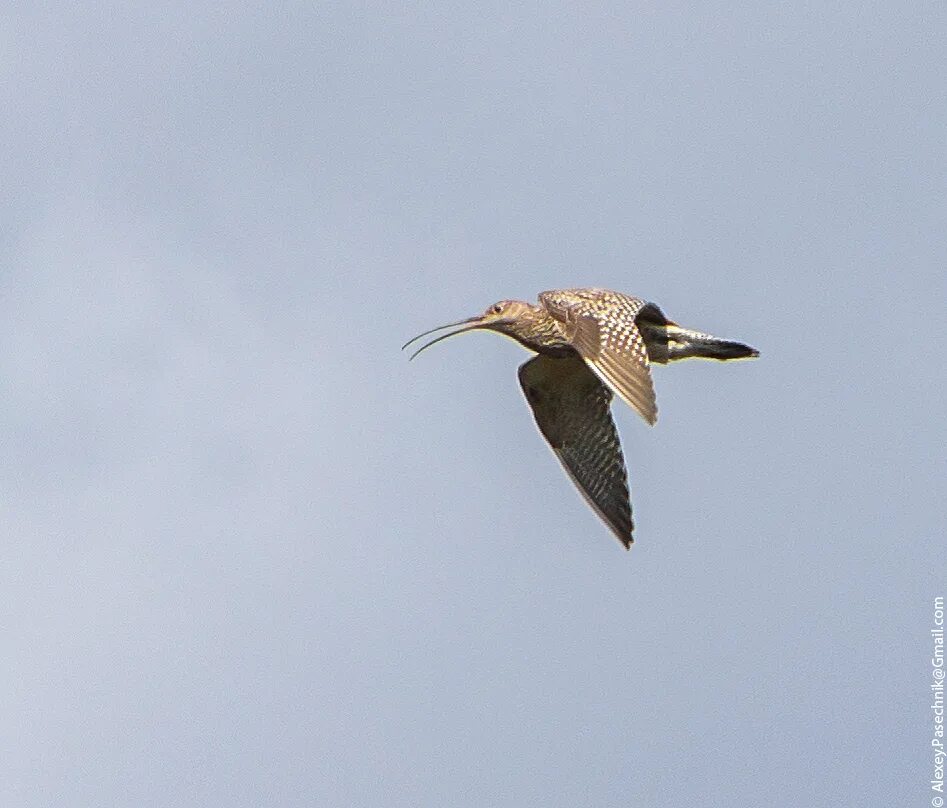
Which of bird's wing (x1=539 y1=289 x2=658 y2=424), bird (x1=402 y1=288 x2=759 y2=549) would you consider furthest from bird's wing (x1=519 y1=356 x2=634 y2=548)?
bird's wing (x1=539 y1=289 x2=658 y2=424)

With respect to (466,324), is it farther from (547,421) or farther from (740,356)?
(740,356)

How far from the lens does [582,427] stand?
2366 centimetres

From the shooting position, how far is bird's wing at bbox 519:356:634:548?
23.2 meters

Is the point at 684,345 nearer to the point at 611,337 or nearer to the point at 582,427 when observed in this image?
the point at 582,427

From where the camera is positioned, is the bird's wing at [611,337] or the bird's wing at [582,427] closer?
the bird's wing at [611,337]

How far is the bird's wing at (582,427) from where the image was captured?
23250 millimetres

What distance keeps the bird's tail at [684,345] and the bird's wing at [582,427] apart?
27.1 inches

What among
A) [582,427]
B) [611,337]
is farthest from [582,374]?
[611,337]

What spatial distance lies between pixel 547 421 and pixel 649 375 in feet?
10.8

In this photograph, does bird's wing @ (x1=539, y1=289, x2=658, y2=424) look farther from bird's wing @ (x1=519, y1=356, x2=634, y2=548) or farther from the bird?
bird's wing @ (x1=519, y1=356, x2=634, y2=548)

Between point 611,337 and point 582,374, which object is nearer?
point 611,337

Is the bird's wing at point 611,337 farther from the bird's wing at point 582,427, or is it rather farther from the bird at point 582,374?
the bird's wing at point 582,427

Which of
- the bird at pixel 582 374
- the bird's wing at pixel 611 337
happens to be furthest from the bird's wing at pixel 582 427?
the bird's wing at pixel 611 337

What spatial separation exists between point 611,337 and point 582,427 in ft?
8.24
